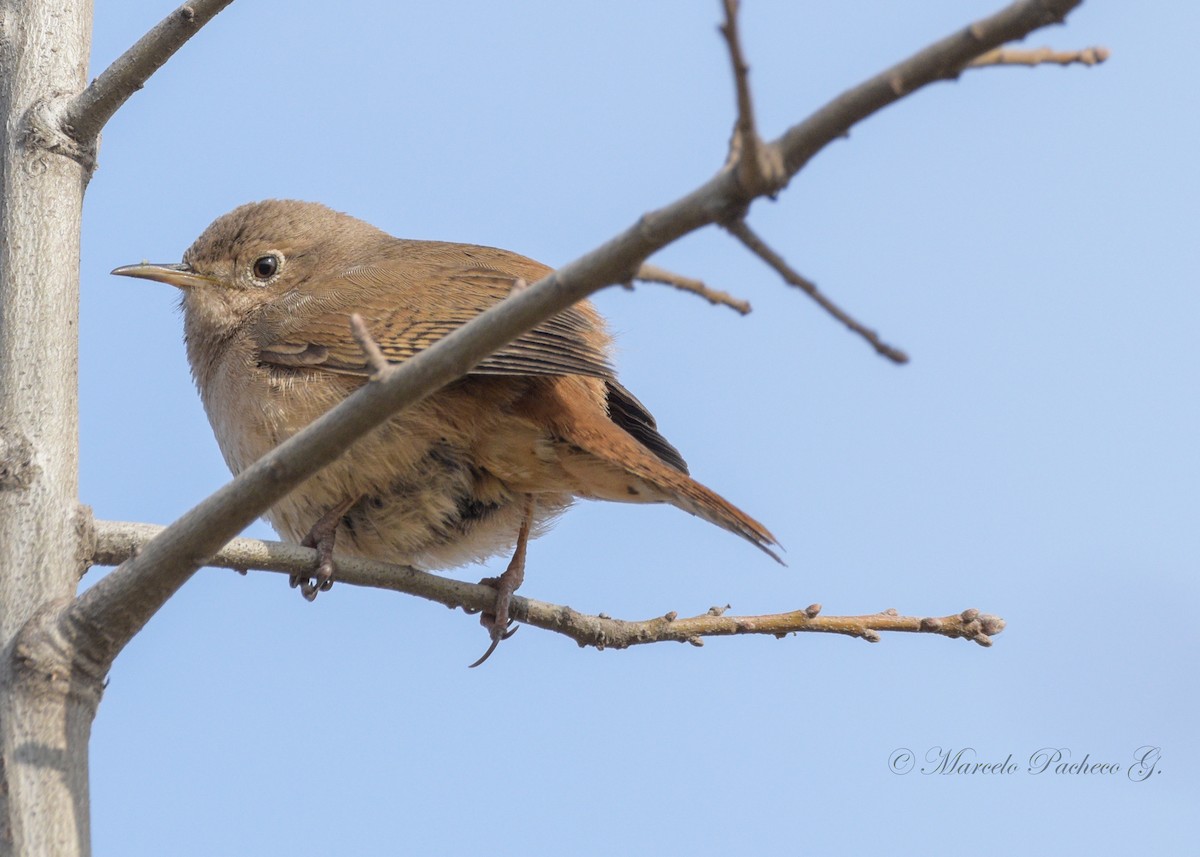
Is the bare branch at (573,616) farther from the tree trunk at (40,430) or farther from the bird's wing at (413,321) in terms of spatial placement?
the bird's wing at (413,321)

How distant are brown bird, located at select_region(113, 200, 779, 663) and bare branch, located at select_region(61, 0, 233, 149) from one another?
130cm

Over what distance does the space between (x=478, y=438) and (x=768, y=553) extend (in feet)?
3.79

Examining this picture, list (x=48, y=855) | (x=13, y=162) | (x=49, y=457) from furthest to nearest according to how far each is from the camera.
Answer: (x=13, y=162) < (x=49, y=457) < (x=48, y=855)

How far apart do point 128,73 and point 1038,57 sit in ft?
8.61

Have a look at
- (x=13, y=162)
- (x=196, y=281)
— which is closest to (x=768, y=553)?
(x=13, y=162)

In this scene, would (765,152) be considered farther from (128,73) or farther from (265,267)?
(265,267)

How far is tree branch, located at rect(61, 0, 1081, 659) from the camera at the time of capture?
2172 millimetres

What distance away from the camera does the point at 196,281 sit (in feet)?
20.0

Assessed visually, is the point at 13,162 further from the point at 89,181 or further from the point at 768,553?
the point at 768,553

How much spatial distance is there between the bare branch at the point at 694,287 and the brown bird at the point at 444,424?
1.99 m

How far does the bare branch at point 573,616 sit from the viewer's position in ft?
11.6

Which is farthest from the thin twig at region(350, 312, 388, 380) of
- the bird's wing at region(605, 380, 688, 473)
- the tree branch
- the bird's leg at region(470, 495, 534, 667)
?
the bird's wing at region(605, 380, 688, 473)

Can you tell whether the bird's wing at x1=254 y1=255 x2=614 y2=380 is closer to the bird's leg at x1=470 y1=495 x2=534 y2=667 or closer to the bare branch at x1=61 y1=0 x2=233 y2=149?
the bird's leg at x1=470 y1=495 x2=534 y2=667

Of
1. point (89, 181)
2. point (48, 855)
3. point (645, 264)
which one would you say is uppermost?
point (89, 181)
